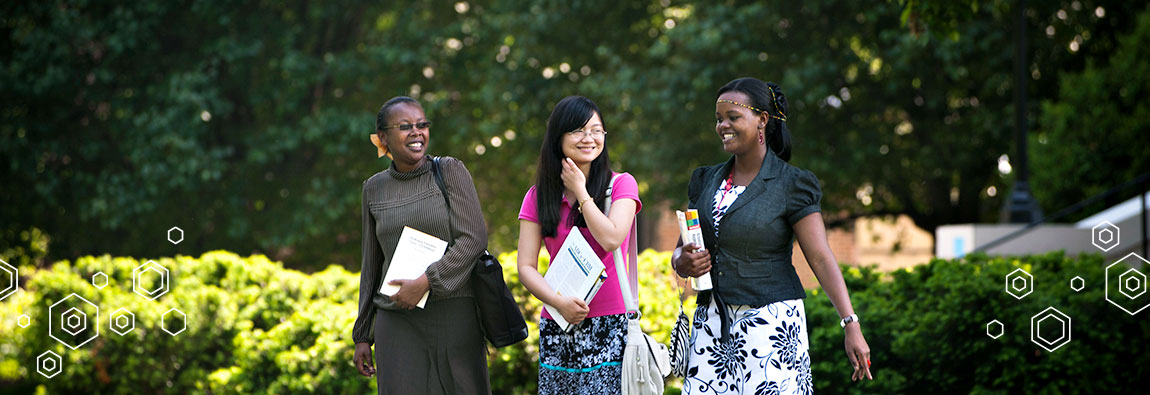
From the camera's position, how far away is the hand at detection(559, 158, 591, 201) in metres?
3.65

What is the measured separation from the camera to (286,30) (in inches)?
623

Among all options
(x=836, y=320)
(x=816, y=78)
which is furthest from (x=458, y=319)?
(x=816, y=78)

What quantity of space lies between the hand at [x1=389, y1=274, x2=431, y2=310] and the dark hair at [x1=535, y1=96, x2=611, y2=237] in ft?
1.55

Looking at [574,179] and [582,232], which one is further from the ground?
[574,179]

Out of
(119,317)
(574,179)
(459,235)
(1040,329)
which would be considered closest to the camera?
(574,179)

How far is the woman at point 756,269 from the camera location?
11.4 ft

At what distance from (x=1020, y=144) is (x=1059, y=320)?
22.1ft

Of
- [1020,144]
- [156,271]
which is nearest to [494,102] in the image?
[1020,144]

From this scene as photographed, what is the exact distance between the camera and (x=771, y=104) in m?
3.63

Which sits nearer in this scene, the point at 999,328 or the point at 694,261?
the point at 694,261

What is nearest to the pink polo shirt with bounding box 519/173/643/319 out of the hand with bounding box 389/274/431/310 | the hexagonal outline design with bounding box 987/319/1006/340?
the hand with bounding box 389/274/431/310

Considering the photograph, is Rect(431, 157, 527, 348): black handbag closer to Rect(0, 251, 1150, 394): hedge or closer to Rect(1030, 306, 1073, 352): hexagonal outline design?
Rect(0, 251, 1150, 394): hedge

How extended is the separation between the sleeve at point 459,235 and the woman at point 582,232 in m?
0.22

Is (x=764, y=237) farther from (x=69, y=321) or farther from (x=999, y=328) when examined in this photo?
(x=69, y=321)
